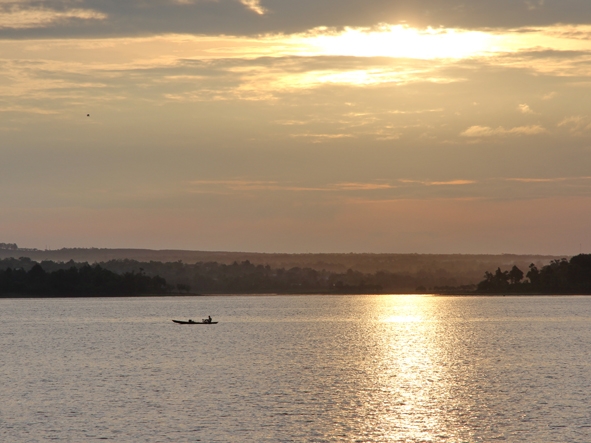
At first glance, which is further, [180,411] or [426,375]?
[426,375]

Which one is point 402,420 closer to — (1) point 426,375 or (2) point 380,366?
(1) point 426,375

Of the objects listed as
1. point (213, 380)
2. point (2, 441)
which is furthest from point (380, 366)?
point (2, 441)

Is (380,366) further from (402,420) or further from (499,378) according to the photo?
(402,420)

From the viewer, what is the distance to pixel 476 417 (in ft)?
227

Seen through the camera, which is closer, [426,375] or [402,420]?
[402,420]

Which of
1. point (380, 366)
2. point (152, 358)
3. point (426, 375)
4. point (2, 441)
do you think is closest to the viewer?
point (2, 441)

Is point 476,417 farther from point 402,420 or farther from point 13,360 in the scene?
point 13,360

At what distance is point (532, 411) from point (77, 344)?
326 ft

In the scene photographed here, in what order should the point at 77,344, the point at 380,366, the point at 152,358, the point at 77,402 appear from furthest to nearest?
the point at 77,344 < the point at 152,358 < the point at 380,366 < the point at 77,402

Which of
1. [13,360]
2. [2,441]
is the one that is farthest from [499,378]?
[13,360]

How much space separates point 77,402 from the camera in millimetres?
76062

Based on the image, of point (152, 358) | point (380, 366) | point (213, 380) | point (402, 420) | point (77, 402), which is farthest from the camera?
point (152, 358)

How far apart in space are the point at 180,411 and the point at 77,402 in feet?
35.7

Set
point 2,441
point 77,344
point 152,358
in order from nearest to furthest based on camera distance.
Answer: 1. point 2,441
2. point 152,358
3. point 77,344
